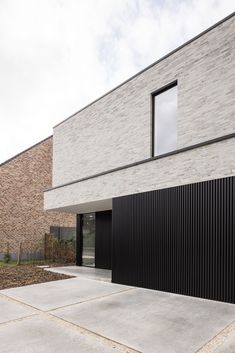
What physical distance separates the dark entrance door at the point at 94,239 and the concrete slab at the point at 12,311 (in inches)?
257

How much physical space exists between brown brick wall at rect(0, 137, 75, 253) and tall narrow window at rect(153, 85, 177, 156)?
1253 cm

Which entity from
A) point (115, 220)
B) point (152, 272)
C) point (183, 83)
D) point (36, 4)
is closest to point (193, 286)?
point (152, 272)

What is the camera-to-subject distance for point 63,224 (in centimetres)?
2202

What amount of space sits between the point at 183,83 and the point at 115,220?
468 centimetres

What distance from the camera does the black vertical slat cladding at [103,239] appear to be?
13133mm

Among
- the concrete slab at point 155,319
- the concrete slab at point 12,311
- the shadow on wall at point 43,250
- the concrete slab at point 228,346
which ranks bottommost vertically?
the shadow on wall at point 43,250

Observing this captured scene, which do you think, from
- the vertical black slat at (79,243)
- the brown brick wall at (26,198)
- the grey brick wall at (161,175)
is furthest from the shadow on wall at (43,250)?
the grey brick wall at (161,175)

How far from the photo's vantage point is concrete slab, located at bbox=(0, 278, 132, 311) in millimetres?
6879

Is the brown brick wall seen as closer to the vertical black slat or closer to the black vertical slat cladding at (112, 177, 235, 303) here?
the vertical black slat

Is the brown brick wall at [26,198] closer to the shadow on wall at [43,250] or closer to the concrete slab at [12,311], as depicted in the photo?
the shadow on wall at [43,250]

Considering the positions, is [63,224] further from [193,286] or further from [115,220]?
[193,286]

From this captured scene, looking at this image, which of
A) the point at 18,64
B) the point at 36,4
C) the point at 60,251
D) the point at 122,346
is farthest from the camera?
the point at 60,251

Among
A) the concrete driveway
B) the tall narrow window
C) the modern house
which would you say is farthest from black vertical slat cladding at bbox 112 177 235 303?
the tall narrow window

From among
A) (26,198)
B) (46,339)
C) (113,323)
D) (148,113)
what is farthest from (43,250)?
(46,339)
